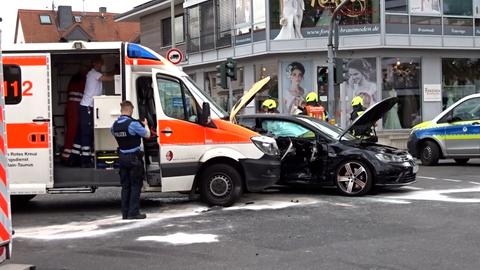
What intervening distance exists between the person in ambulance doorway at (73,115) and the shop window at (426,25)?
17251 mm

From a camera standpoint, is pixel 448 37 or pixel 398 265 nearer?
pixel 398 265

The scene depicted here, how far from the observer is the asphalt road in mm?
6414

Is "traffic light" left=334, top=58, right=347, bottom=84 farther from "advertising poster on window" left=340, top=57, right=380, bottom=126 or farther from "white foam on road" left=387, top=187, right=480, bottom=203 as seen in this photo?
"white foam on road" left=387, top=187, right=480, bottom=203

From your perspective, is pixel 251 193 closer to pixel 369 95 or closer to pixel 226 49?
pixel 369 95

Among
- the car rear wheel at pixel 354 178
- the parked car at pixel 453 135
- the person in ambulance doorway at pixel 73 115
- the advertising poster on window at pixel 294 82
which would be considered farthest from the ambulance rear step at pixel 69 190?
the advertising poster on window at pixel 294 82

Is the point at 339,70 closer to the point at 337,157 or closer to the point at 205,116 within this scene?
the point at 337,157

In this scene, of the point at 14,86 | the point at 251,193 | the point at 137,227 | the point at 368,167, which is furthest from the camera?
the point at 251,193

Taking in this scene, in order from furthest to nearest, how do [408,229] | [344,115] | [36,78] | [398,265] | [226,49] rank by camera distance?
[226,49] → [344,115] → [36,78] → [408,229] → [398,265]

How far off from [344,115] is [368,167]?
1364 centimetres

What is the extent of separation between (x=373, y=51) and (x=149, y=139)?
16295mm

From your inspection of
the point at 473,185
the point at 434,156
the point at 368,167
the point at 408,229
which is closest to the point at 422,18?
the point at 434,156

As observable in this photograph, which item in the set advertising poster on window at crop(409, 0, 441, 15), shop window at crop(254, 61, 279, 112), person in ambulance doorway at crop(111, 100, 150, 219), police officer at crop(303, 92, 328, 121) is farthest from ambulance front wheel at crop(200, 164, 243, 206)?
advertising poster on window at crop(409, 0, 441, 15)

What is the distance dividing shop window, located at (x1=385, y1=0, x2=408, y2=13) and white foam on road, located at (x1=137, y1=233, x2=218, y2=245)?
1860 centimetres

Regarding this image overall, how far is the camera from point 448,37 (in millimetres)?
25047
